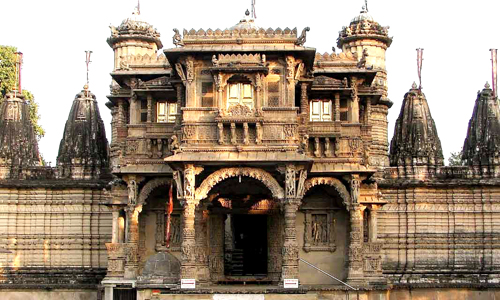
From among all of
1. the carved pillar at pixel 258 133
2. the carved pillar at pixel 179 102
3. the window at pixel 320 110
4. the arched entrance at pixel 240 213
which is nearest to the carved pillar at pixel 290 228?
the arched entrance at pixel 240 213

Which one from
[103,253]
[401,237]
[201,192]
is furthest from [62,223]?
[401,237]

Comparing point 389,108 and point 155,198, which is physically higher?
point 389,108

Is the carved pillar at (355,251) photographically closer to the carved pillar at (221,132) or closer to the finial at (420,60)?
the carved pillar at (221,132)

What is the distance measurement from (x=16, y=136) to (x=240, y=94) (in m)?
14.1

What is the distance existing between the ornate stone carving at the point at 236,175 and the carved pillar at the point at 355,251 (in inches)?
127

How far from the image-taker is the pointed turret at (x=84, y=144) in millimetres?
41375

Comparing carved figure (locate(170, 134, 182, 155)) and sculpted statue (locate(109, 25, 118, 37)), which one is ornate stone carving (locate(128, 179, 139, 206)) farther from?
sculpted statue (locate(109, 25, 118, 37))

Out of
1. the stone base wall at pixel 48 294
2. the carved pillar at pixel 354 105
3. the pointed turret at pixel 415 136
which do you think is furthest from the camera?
the pointed turret at pixel 415 136

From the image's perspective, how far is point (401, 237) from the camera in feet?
129

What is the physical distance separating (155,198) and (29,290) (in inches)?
305

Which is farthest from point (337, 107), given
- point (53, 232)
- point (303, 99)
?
point (53, 232)

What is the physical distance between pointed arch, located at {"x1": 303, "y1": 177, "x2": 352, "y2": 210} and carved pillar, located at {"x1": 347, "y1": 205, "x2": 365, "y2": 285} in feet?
1.45

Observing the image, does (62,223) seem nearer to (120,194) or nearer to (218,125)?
(120,194)

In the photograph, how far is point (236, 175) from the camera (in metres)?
31.5
